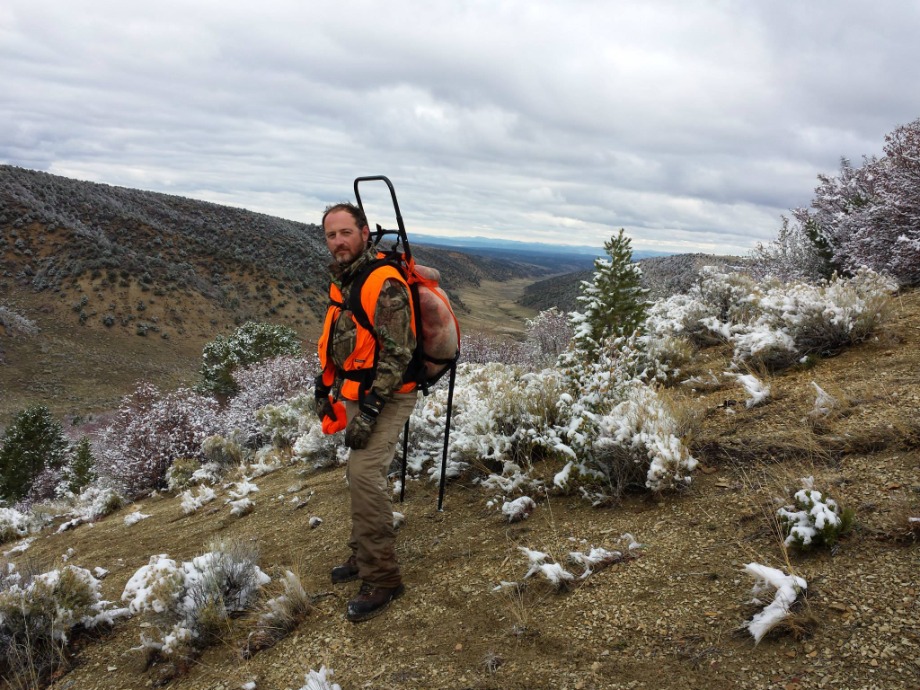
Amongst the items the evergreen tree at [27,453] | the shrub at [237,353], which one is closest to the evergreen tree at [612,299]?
the shrub at [237,353]

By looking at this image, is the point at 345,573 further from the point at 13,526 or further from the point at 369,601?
the point at 13,526

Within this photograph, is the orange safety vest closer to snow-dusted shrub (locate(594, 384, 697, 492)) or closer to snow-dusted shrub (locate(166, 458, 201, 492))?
snow-dusted shrub (locate(594, 384, 697, 492))

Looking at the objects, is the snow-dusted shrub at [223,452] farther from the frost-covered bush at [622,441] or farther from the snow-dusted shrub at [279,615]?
the frost-covered bush at [622,441]

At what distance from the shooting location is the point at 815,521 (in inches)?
108

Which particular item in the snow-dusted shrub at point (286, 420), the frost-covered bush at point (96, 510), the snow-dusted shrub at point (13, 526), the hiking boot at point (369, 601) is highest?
the hiking boot at point (369, 601)


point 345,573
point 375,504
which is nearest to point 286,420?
point 345,573

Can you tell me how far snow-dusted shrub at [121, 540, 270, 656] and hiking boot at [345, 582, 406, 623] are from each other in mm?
805

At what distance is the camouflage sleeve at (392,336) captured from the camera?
3160 mm

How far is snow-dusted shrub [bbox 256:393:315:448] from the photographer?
33.0 feet

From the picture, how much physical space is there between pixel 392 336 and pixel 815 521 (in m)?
2.40

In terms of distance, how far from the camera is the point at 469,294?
121m

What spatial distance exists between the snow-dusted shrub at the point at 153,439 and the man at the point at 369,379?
31.3 ft

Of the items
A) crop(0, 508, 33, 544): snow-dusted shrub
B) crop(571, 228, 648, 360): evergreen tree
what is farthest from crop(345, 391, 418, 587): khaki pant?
crop(0, 508, 33, 544): snow-dusted shrub

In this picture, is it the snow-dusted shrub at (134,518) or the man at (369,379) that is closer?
the man at (369,379)
